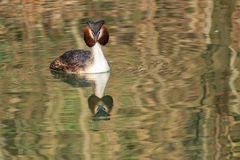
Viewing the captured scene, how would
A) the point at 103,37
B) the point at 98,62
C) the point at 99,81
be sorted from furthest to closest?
1. the point at 103,37
2. the point at 98,62
3. the point at 99,81

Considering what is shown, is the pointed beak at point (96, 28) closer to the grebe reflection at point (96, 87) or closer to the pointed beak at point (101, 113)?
the grebe reflection at point (96, 87)

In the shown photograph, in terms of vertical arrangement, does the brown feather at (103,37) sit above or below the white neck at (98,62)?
above

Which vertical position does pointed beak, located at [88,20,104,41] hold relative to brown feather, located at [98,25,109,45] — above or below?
above

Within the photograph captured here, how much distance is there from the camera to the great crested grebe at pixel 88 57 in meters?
13.7

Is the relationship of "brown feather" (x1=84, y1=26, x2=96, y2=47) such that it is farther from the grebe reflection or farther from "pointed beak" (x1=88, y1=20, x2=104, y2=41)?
the grebe reflection

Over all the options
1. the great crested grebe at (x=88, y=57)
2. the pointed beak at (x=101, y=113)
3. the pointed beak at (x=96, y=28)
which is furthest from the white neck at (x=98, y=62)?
the pointed beak at (x=101, y=113)

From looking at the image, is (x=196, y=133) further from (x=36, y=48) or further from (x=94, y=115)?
(x=36, y=48)

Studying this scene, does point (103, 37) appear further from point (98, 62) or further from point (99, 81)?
point (99, 81)

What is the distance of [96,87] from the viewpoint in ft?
42.1

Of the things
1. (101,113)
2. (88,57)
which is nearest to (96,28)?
(88,57)

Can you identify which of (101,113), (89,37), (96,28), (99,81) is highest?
(96,28)

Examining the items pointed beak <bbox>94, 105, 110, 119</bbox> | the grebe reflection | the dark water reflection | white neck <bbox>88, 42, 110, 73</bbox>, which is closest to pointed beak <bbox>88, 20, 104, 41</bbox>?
white neck <bbox>88, 42, 110, 73</bbox>

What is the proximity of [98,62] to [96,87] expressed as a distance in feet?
2.44

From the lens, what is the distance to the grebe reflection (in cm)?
1172
